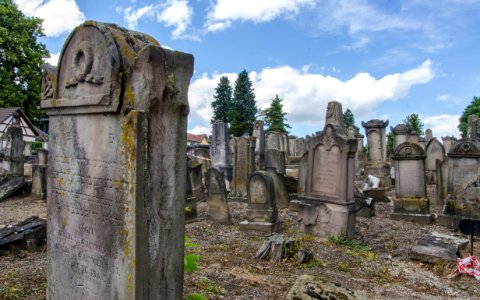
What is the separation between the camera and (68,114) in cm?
354

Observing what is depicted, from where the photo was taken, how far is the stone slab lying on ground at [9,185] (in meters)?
13.2

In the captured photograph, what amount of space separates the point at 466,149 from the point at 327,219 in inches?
218

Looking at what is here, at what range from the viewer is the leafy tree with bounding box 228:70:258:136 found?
163ft

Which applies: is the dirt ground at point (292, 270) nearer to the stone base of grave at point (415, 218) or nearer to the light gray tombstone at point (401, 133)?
the stone base of grave at point (415, 218)


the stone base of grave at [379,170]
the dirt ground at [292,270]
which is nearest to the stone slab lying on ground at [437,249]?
the dirt ground at [292,270]

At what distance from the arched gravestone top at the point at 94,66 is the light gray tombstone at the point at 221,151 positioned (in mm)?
11872

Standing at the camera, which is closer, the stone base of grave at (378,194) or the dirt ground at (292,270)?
the dirt ground at (292,270)

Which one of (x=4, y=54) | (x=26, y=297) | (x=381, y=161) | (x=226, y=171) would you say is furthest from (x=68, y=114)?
(x=4, y=54)

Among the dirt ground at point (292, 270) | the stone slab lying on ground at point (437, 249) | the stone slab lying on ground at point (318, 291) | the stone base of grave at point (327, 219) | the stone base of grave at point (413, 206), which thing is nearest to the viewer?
the stone slab lying on ground at point (318, 291)

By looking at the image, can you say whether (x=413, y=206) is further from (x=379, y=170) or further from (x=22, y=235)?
(x=22, y=235)

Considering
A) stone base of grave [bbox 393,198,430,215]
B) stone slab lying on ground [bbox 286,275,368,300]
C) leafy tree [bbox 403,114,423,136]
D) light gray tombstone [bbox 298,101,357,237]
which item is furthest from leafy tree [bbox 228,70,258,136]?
stone slab lying on ground [bbox 286,275,368,300]

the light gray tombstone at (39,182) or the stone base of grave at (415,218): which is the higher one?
the light gray tombstone at (39,182)

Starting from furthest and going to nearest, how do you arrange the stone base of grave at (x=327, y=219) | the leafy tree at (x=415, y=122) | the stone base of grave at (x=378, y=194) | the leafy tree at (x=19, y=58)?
the leafy tree at (x=415, y=122) < the leafy tree at (x=19, y=58) < the stone base of grave at (x=378, y=194) < the stone base of grave at (x=327, y=219)

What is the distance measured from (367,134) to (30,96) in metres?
26.3
